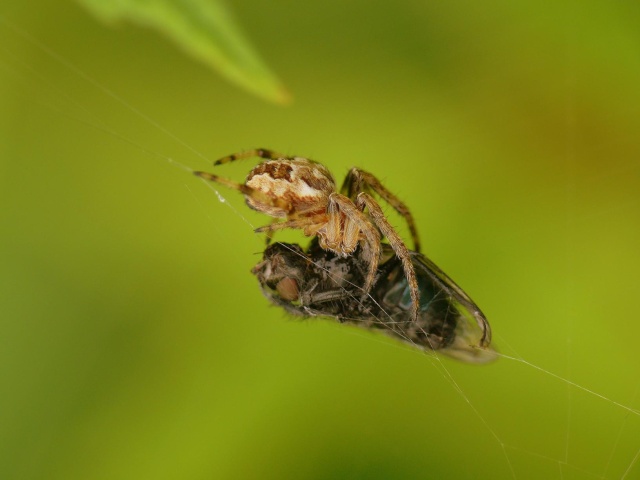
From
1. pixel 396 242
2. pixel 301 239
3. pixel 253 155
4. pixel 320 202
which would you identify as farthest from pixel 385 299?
pixel 301 239

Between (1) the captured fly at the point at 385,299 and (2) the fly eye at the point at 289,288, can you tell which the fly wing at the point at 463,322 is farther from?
(2) the fly eye at the point at 289,288

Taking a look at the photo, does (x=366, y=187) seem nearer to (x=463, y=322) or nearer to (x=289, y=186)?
(x=289, y=186)

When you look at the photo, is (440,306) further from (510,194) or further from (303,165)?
(510,194)

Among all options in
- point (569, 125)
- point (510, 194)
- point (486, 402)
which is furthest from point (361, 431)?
point (569, 125)

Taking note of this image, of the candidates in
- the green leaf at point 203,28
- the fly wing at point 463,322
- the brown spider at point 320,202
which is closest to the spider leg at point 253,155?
the brown spider at point 320,202

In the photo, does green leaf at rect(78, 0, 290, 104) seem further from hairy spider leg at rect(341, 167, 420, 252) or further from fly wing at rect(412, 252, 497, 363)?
fly wing at rect(412, 252, 497, 363)
